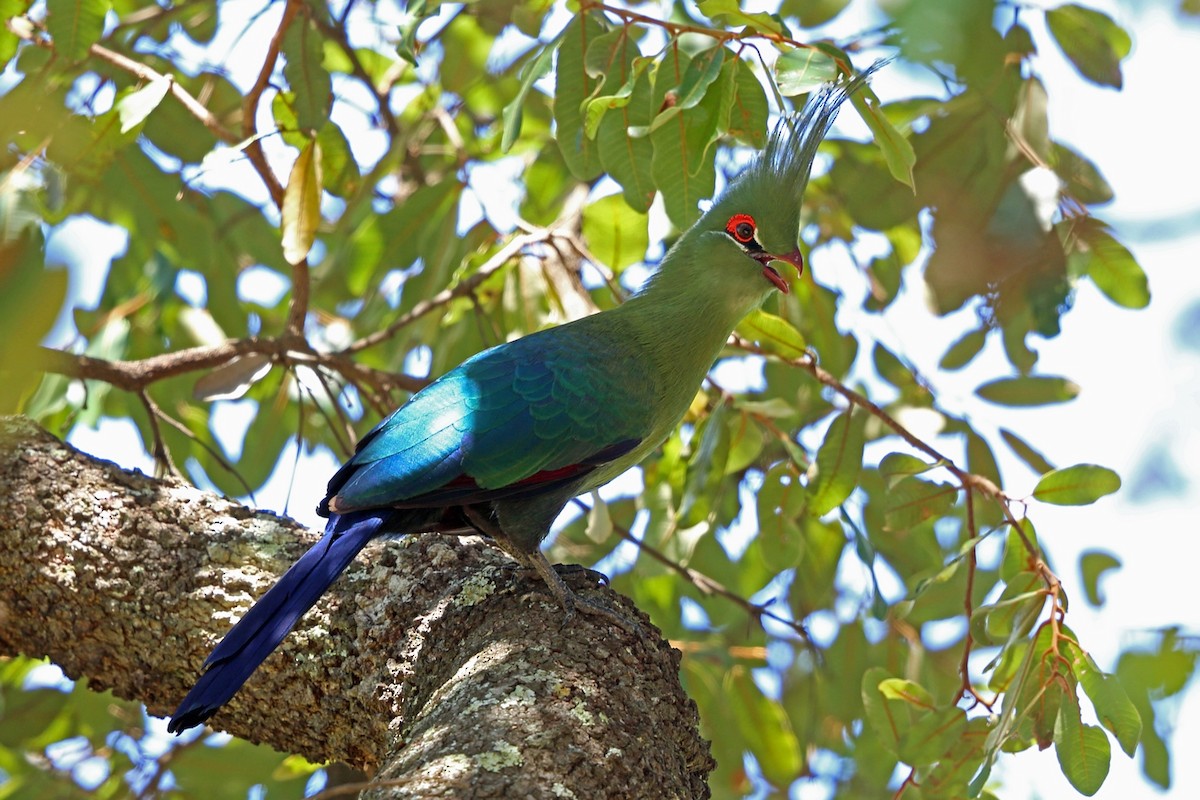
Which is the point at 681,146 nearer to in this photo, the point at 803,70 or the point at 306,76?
the point at 803,70

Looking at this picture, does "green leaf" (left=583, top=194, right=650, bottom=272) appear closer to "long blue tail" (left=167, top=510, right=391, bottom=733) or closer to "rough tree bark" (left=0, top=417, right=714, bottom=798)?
"rough tree bark" (left=0, top=417, right=714, bottom=798)

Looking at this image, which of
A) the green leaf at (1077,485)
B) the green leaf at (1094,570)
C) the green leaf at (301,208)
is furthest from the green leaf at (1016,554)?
the green leaf at (301,208)

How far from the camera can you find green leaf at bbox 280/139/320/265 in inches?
127

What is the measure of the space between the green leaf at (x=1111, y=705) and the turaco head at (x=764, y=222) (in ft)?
4.45

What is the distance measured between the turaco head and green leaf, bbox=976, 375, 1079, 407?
83 centimetres

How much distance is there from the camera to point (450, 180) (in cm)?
395

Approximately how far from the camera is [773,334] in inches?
126

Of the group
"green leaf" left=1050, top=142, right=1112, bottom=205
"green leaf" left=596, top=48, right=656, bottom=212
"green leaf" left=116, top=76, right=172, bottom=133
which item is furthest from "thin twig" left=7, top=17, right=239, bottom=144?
"green leaf" left=1050, top=142, right=1112, bottom=205

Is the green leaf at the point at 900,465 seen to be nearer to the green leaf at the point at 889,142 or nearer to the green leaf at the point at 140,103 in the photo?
the green leaf at the point at 889,142

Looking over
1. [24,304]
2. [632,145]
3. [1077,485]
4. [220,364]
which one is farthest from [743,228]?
[24,304]

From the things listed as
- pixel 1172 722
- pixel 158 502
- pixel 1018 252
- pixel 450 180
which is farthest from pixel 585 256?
pixel 1172 722

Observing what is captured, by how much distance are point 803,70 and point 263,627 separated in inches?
62.2

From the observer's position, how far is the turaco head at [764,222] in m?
3.23

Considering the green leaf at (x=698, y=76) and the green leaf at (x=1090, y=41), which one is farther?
the green leaf at (x=1090, y=41)
